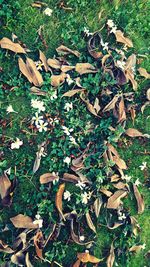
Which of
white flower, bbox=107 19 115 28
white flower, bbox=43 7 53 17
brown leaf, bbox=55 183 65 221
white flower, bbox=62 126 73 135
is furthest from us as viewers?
white flower, bbox=107 19 115 28

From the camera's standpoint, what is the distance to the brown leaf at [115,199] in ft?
17.3

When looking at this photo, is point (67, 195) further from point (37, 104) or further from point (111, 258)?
point (37, 104)

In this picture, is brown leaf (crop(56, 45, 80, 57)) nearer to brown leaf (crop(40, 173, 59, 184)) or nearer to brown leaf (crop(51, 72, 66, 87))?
brown leaf (crop(51, 72, 66, 87))

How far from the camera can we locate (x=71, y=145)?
17.1 ft

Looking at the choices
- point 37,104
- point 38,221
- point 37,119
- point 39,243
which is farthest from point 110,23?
point 39,243

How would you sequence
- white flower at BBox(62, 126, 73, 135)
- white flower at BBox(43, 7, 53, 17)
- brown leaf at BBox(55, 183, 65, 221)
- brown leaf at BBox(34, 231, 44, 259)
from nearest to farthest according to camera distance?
1. brown leaf at BBox(34, 231, 44, 259)
2. brown leaf at BBox(55, 183, 65, 221)
3. white flower at BBox(62, 126, 73, 135)
4. white flower at BBox(43, 7, 53, 17)

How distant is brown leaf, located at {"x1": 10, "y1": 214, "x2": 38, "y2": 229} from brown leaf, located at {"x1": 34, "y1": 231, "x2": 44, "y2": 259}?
95mm

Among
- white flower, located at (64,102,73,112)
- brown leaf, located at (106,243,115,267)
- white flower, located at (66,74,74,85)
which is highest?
white flower, located at (66,74,74,85)

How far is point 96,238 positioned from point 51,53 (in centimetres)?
216

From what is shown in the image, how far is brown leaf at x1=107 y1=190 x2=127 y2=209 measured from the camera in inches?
207

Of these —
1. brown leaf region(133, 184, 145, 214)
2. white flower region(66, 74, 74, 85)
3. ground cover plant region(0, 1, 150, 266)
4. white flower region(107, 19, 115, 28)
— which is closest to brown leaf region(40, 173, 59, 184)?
ground cover plant region(0, 1, 150, 266)

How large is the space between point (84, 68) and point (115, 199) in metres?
1.52

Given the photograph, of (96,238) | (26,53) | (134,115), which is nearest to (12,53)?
(26,53)

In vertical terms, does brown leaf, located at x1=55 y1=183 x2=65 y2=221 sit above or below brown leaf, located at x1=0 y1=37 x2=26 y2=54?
below
